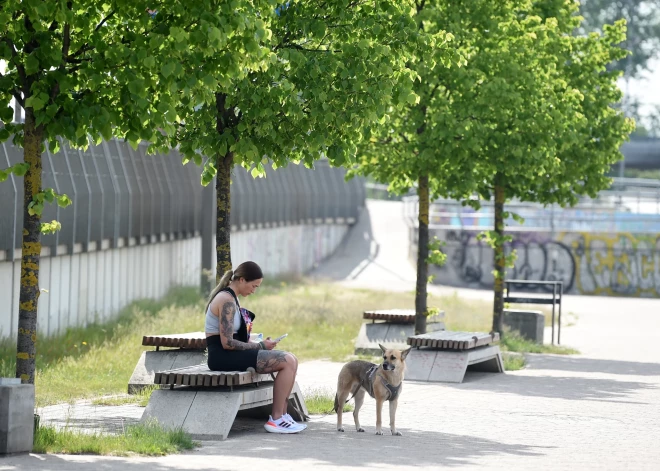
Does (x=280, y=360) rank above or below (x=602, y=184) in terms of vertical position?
below

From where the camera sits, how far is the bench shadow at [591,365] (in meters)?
18.8

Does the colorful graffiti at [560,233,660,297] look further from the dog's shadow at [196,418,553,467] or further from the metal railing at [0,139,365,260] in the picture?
the dog's shadow at [196,418,553,467]

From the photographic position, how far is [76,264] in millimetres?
22891

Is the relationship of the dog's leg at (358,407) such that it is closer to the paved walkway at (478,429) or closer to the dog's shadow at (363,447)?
the dog's shadow at (363,447)

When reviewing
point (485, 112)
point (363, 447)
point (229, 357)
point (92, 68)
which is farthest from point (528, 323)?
point (92, 68)

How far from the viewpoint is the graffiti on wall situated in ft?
147

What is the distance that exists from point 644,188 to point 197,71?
196 feet

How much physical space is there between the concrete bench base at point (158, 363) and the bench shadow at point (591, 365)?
5962 mm

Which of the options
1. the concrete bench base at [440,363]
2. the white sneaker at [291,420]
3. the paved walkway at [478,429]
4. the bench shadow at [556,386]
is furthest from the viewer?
the concrete bench base at [440,363]

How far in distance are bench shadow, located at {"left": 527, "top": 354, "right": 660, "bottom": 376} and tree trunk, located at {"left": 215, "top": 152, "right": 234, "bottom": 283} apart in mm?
6310

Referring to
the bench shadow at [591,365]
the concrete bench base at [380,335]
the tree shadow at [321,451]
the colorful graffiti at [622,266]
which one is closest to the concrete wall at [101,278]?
the concrete bench base at [380,335]

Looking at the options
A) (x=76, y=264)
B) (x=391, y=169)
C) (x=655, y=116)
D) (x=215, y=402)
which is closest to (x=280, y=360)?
(x=215, y=402)

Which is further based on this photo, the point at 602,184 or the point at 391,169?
the point at 602,184

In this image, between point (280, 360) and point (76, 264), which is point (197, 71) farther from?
point (76, 264)
